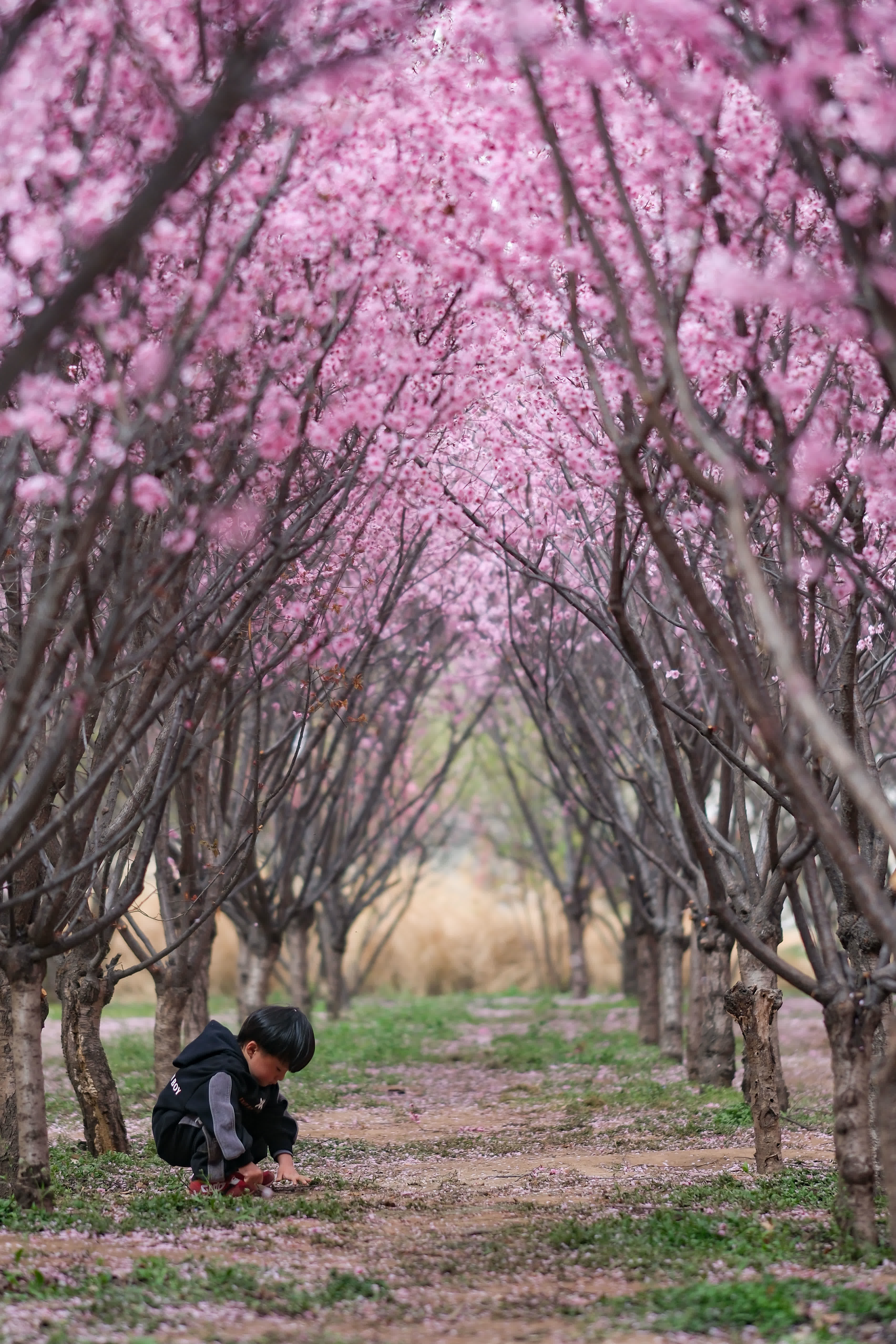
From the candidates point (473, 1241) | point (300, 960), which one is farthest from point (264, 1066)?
point (300, 960)

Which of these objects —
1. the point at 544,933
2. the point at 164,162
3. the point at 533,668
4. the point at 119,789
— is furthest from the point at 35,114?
the point at 544,933

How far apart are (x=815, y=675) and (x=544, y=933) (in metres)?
24.1

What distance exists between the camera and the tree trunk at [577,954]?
25.3 metres

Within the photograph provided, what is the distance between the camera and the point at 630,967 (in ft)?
80.4

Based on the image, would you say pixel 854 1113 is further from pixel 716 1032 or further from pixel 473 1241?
pixel 716 1032

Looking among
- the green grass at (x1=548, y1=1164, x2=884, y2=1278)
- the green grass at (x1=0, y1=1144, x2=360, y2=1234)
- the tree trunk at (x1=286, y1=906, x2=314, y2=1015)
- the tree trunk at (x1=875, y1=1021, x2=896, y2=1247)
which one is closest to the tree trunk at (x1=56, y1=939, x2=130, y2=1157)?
the green grass at (x1=0, y1=1144, x2=360, y2=1234)

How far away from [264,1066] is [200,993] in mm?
5560

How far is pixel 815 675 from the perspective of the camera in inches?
263

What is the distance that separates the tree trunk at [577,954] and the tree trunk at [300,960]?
22.1 feet

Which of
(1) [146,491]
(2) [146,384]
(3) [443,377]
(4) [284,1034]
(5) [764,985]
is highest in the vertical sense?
(3) [443,377]

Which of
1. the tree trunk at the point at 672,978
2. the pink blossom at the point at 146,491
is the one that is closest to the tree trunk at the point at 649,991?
the tree trunk at the point at 672,978

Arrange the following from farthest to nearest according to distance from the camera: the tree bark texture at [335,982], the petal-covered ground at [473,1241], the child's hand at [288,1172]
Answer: the tree bark texture at [335,982] → the child's hand at [288,1172] → the petal-covered ground at [473,1241]

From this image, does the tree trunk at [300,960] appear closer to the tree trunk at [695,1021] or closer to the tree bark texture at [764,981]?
the tree trunk at [695,1021]

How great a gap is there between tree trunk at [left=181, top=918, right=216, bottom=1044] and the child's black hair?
11.5 ft
